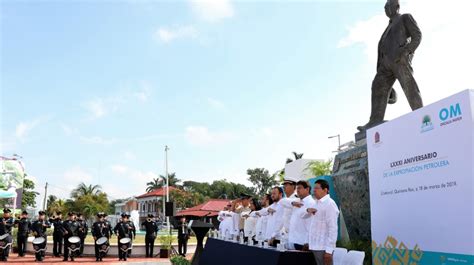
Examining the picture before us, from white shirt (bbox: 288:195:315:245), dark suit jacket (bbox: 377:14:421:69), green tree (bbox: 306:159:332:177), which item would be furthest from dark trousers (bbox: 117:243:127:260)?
dark suit jacket (bbox: 377:14:421:69)

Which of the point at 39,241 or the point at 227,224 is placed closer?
the point at 227,224

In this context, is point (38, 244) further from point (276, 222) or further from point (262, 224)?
point (276, 222)

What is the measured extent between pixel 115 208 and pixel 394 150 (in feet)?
284

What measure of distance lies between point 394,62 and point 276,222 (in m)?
3.69

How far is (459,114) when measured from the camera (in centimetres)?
454

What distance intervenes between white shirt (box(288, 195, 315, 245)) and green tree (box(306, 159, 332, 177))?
8889 mm

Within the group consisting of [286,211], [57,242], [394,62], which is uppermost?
[394,62]

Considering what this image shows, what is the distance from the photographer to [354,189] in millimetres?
7773

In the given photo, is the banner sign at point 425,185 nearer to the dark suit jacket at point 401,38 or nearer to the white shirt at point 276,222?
the white shirt at point 276,222

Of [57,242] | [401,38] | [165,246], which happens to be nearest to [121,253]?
[165,246]

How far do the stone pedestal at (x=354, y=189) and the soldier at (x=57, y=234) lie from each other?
Answer: 10.2 meters

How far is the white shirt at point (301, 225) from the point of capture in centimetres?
558

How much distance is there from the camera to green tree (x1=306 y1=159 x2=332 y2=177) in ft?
48.3

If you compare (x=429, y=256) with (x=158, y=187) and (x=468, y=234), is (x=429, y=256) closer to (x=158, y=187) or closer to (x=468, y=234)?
(x=468, y=234)
